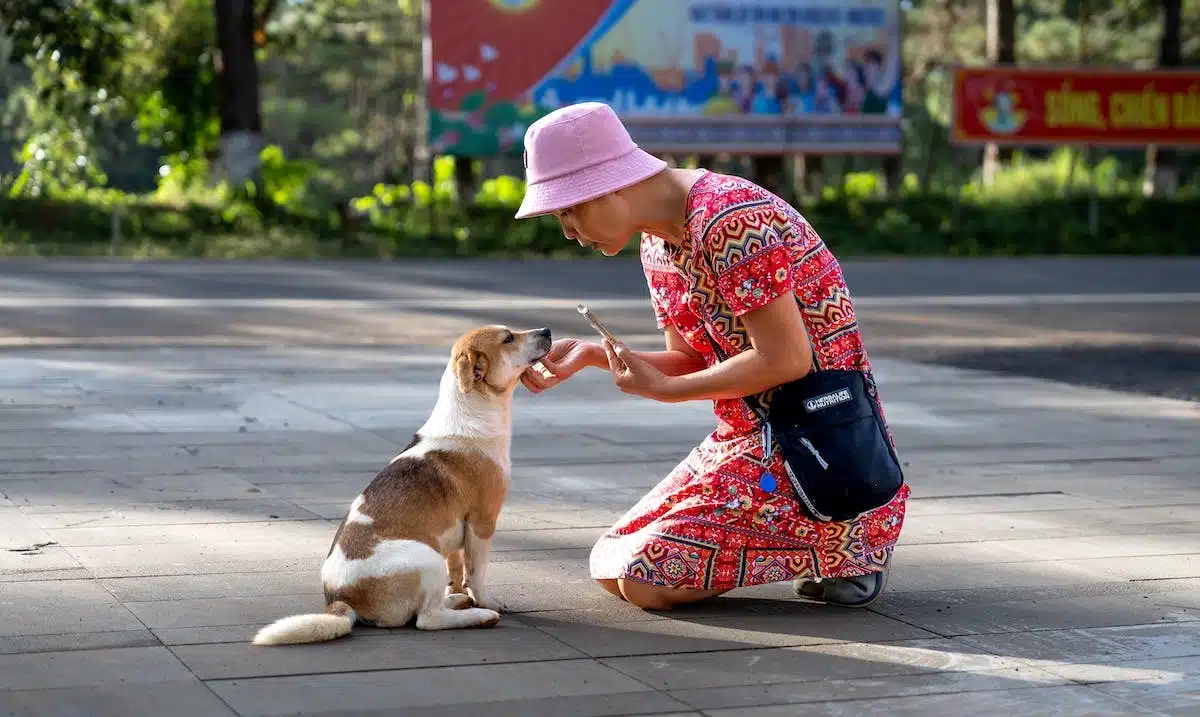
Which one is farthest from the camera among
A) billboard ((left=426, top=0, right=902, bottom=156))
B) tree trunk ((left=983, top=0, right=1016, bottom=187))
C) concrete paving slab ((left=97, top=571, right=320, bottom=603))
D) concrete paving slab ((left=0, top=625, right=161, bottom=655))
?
tree trunk ((left=983, top=0, right=1016, bottom=187))

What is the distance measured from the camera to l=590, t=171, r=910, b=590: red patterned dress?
5.23m

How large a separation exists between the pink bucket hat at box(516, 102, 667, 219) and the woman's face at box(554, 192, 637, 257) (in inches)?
2.2

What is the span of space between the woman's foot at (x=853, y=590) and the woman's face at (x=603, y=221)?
135 cm

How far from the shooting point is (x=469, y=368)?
524cm

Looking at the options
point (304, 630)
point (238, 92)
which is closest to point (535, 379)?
point (304, 630)

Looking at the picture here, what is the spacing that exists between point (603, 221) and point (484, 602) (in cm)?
128

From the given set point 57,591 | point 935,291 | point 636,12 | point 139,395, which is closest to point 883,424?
point 57,591

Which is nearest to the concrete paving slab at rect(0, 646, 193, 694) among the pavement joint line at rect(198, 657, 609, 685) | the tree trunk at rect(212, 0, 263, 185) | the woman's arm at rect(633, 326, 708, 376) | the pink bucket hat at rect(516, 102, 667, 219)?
the pavement joint line at rect(198, 657, 609, 685)

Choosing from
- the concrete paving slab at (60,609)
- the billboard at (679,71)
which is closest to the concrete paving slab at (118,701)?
the concrete paving slab at (60,609)

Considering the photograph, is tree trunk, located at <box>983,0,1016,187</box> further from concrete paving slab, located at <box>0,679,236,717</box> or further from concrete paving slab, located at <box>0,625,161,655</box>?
concrete paving slab, located at <box>0,679,236,717</box>

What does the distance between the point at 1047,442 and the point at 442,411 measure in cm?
518

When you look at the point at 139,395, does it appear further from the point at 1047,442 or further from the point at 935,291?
the point at 935,291

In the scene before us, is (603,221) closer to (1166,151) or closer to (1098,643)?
(1098,643)

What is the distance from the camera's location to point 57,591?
5.59m
